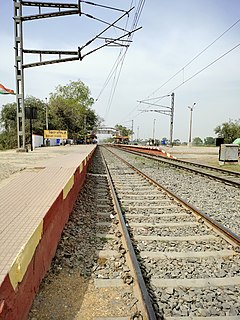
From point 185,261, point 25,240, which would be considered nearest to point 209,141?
point 185,261

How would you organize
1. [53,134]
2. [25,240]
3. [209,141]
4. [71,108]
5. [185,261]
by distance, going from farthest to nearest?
[209,141] < [71,108] < [53,134] < [185,261] < [25,240]

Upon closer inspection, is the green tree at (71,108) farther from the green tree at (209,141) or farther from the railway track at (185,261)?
the railway track at (185,261)

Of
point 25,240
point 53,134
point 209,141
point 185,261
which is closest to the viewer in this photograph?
point 25,240

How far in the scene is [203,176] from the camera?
11891mm

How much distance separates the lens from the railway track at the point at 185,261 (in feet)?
8.79

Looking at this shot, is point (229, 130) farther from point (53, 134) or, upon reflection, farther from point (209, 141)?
point (53, 134)

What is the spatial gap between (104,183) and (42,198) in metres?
5.53

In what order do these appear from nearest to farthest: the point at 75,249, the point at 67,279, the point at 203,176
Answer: the point at 67,279 → the point at 75,249 → the point at 203,176

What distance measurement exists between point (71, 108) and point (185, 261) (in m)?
70.2

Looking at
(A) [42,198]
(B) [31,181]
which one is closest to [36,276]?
(A) [42,198]

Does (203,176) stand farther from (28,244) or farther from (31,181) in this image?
(28,244)

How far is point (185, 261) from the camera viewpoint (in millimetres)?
3656

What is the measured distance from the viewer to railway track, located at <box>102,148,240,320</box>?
268 centimetres

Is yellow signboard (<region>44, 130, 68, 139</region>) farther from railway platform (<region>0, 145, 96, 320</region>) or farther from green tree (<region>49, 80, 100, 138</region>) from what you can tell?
railway platform (<region>0, 145, 96, 320</region>)
